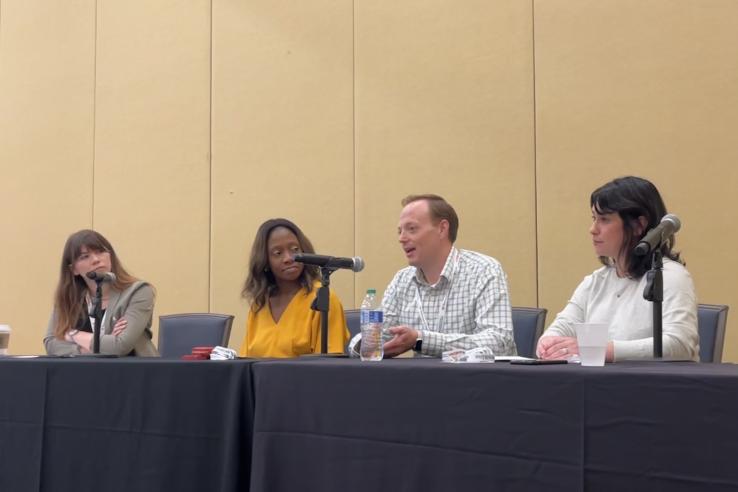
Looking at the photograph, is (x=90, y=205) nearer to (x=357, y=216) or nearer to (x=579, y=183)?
(x=357, y=216)

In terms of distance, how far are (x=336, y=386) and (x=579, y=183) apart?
7.48 feet

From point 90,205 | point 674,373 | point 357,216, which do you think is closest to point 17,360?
point 674,373

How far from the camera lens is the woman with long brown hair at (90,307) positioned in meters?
3.26

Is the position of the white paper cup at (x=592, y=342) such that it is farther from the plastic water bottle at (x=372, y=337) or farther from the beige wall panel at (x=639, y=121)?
the beige wall panel at (x=639, y=121)

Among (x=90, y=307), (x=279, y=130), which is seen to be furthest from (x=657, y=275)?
(x=279, y=130)

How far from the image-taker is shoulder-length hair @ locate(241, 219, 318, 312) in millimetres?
3143

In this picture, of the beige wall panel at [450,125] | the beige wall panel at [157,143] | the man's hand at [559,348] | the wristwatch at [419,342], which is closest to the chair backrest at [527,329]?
the wristwatch at [419,342]

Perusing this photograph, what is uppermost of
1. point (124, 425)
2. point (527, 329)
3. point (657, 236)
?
point (657, 236)

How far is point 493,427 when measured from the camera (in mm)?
1590

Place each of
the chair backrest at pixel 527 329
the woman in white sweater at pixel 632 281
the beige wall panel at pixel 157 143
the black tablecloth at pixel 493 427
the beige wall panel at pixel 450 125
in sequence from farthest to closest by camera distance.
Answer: the beige wall panel at pixel 157 143 < the beige wall panel at pixel 450 125 < the chair backrest at pixel 527 329 < the woman in white sweater at pixel 632 281 < the black tablecloth at pixel 493 427

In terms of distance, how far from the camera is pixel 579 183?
3.81m

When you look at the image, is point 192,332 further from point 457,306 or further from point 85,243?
point 457,306

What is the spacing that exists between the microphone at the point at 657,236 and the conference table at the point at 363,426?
287 mm

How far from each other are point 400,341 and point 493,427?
90 centimetres
